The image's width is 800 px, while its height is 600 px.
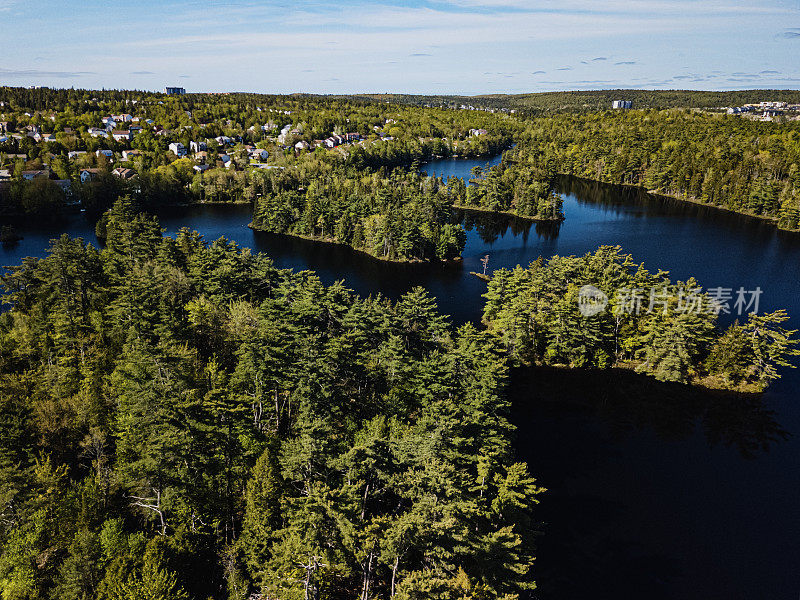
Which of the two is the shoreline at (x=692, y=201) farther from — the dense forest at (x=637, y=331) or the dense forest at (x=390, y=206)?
the dense forest at (x=637, y=331)

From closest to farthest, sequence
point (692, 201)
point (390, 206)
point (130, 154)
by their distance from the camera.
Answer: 1. point (390, 206)
2. point (692, 201)
3. point (130, 154)

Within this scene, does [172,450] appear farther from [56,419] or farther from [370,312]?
[370,312]

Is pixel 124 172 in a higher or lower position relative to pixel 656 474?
higher

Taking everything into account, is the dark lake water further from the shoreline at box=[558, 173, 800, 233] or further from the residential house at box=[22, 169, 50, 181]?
the residential house at box=[22, 169, 50, 181]

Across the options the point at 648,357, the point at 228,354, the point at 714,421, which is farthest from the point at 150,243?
the point at 714,421

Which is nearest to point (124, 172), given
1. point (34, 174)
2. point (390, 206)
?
point (34, 174)

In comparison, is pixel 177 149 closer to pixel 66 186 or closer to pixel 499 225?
pixel 66 186

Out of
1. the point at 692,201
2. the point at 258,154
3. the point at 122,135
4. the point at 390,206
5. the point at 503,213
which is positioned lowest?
the point at 503,213
